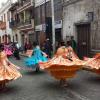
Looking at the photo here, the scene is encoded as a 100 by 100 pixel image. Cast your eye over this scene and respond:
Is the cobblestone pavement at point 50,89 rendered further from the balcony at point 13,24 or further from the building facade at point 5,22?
the building facade at point 5,22

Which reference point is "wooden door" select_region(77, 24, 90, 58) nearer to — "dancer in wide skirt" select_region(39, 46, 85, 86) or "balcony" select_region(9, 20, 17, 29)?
"dancer in wide skirt" select_region(39, 46, 85, 86)

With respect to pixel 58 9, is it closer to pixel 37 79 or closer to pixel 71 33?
pixel 71 33

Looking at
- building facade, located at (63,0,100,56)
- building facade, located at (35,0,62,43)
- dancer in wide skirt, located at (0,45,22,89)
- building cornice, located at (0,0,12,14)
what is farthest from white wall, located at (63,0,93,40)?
building cornice, located at (0,0,12,14)

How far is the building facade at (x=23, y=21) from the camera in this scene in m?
39.7

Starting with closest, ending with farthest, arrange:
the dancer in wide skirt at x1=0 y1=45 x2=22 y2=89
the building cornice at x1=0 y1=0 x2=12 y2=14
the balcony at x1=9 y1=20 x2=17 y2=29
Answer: the dancer in wide skirt at x1=0 y1=45 x2=22 y2=89, the balcony at x1=9 y1=20 x2=17 y2=29, the building cornice at x1=0 y1=0 x2=12 y2=14

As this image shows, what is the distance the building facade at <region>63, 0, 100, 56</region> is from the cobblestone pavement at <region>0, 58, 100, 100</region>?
25.6 ft

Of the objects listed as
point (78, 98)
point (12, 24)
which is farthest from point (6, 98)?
point (12, 24)

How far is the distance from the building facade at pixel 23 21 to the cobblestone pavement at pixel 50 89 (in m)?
25.6

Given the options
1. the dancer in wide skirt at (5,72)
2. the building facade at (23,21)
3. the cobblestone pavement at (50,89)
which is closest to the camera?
the cobblestone pavement at (50,89)

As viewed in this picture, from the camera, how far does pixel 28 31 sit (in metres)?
41.4

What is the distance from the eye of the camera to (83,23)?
76.4ft

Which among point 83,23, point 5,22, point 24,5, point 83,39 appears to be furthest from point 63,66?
point 5,22

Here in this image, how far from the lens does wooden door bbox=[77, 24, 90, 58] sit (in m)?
23.0

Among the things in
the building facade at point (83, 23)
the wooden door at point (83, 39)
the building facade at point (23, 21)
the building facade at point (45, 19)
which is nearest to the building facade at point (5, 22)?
the building facade at point (23, 21)
